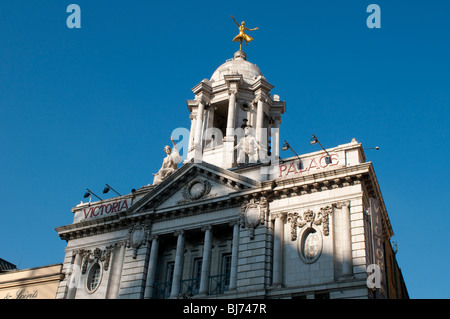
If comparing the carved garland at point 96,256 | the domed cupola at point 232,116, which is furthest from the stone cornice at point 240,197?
the domed cupola at point 232,116

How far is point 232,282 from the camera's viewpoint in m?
37.6

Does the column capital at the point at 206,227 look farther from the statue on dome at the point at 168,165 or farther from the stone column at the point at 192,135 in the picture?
the stone column at the point at 192,135

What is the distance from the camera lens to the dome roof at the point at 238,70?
5397 centimetres

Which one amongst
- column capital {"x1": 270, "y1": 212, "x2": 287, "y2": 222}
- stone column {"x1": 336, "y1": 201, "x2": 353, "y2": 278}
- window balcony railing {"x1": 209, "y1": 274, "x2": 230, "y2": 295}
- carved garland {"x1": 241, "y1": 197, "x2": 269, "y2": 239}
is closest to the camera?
stone column {"x1": 336, "y1": 201, "x2": 353, "y2": 278}

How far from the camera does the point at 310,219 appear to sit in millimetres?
37188

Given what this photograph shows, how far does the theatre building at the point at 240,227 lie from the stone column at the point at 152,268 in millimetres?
69

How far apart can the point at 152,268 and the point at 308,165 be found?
499 inches

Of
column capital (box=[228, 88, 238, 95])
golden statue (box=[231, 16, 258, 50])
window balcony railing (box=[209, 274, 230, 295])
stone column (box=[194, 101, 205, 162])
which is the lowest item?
window balcony railing (box=[209, 274, 230, 295])

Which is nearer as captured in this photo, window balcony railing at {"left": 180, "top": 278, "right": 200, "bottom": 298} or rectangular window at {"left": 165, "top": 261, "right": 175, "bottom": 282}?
window balcony railing at {"left": 180, "top": 278, "right": 200, "bottom": 298}

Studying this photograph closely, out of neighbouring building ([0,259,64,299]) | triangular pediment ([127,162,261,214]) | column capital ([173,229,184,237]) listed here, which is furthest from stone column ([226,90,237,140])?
neighbouring building ([0,259,64,299])

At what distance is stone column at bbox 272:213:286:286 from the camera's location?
36312mm

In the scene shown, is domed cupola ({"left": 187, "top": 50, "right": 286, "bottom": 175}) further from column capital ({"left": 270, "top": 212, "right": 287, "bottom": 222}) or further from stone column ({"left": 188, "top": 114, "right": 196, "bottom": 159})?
column capital ({"left": 270, "top": 212, "right": 287, "bottom": 222})

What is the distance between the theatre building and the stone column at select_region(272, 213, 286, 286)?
67 millimetres

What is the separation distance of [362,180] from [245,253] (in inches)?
335
